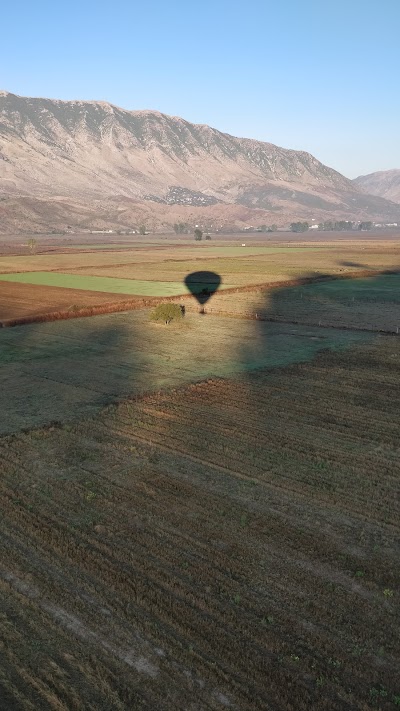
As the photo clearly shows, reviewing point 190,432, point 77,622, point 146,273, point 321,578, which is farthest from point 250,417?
point 146,273

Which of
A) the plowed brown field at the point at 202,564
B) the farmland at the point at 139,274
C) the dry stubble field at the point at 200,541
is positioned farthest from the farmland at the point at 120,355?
the farmland at the point at 139,274

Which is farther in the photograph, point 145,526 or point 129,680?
point 145,526

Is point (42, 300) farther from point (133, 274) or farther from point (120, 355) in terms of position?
point (133, 274)

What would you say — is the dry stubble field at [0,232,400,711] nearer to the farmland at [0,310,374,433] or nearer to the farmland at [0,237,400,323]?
the farmland at [0,310,374,433]

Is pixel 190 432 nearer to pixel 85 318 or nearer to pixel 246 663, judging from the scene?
pixel 246 663

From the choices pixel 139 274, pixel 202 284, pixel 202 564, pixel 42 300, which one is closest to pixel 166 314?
pixel 42 300

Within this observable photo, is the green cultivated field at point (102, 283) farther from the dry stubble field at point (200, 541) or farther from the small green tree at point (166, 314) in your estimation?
the dry stubble field at point (200, 541)
